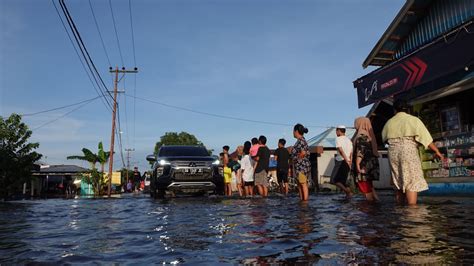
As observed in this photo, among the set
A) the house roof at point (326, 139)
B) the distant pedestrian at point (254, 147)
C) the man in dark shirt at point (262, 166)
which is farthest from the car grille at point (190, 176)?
the house roof at point (326, 139)

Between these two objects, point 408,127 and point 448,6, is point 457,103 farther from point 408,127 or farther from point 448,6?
point 408,127

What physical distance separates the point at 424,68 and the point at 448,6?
8.43ft

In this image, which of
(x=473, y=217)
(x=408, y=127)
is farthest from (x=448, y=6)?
(x=473, y=217)

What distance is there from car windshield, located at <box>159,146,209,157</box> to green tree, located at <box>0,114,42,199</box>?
26.1 ft

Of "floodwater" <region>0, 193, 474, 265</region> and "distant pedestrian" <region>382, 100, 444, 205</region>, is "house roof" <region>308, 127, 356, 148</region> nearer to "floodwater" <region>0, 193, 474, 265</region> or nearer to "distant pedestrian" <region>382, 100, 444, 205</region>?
"distant pedestrian" <region>382, 100, 444, 205</region>

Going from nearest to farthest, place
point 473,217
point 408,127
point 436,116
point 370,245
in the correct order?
1. point 370,245
2. point 473,217
3. point 408,127
4. point 436,116

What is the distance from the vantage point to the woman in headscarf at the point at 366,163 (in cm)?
635

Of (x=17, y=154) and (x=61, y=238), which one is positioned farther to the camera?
(x=17, y=154)

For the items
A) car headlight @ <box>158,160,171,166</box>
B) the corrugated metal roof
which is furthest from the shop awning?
car headlight @ <box>158,160,171,166</box>

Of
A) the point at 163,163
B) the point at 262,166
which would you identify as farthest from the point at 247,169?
the point at 163,163

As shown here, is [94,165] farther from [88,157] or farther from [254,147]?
[254,147]

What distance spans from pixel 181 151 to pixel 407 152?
23.8ft

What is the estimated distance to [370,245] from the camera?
8.04 feet

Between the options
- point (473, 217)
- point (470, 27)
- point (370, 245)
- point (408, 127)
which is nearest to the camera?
point (370, 245)
